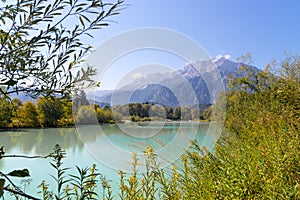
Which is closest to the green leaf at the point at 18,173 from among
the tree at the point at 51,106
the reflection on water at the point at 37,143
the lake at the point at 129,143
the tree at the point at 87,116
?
the tree at the point at 51,106

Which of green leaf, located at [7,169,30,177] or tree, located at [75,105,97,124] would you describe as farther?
tree, located at [75,105,97,124]

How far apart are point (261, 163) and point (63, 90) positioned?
51.1 inches

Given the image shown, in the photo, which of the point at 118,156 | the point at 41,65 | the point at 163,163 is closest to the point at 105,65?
the point at 163,163

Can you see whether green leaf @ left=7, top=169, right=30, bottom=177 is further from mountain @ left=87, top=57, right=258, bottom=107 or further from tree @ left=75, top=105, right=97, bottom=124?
tree @ left=75, top=105, right=97, bottom=124

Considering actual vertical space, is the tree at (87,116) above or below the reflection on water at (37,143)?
above

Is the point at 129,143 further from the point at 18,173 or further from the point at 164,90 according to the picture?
the point at 18,173

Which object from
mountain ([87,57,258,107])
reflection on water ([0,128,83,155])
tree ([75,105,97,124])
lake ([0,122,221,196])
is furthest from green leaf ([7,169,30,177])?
reflection on water ([0,128,83,155])

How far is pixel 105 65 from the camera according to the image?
455cm

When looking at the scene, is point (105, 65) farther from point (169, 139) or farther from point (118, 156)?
point (118, 156)

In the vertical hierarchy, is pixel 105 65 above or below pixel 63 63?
above

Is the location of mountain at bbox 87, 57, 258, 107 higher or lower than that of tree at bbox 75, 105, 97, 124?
higher

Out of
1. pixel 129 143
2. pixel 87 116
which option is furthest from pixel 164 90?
pixel 129 143

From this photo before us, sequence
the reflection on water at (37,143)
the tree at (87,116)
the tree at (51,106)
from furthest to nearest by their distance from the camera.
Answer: the reflection on water at (37,143) → the tree at (87,116) → the tree at (51,106)

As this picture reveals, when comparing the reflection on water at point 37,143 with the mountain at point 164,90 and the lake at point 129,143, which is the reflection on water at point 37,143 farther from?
the mountain at point 164,90
